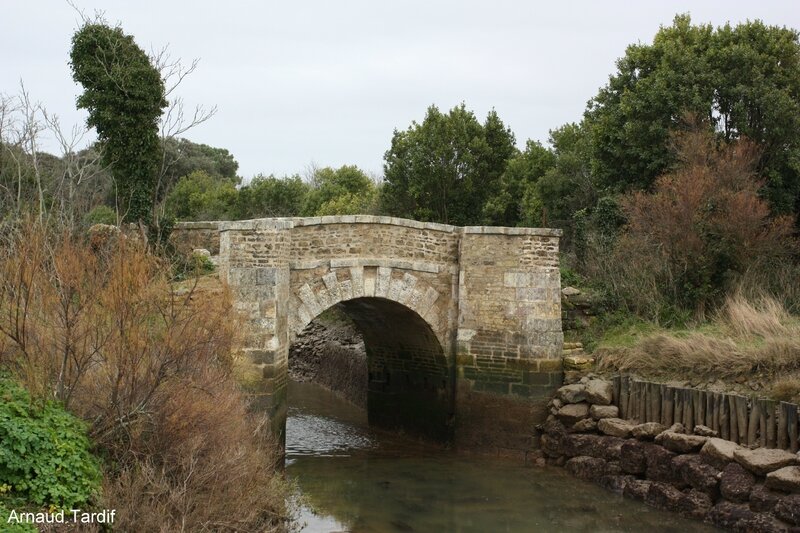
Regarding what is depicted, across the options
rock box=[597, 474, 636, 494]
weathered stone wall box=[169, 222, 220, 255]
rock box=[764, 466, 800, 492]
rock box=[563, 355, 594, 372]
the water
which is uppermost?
weathered stone wall box=[169, 222, 220, 255]

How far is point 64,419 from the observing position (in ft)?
27.4

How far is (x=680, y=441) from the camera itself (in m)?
12.5

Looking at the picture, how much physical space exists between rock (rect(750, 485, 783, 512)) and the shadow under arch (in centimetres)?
620

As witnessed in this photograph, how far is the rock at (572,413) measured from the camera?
578 inches

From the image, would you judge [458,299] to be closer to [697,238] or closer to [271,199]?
[697,238]

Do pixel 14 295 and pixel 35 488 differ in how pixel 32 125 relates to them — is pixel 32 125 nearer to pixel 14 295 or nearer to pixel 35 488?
pixel 14 295

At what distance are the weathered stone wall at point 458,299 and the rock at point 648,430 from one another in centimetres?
228

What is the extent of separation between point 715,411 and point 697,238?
173 inches

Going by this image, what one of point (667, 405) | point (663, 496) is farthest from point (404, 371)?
point (663, 496)

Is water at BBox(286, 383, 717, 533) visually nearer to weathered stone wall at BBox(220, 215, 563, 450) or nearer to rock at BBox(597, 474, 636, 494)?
rock at BBox(597, 474, 636, 494)

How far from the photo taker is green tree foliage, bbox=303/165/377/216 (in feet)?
105

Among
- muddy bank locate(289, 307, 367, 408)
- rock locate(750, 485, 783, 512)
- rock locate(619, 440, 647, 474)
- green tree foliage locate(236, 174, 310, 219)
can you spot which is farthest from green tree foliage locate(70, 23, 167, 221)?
green tree foliage locate(236, 174, 310, 219)

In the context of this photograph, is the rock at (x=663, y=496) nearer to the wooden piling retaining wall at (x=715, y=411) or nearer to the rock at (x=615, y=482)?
the rock at (x=615, y=482)

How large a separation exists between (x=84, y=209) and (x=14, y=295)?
38.7ft
